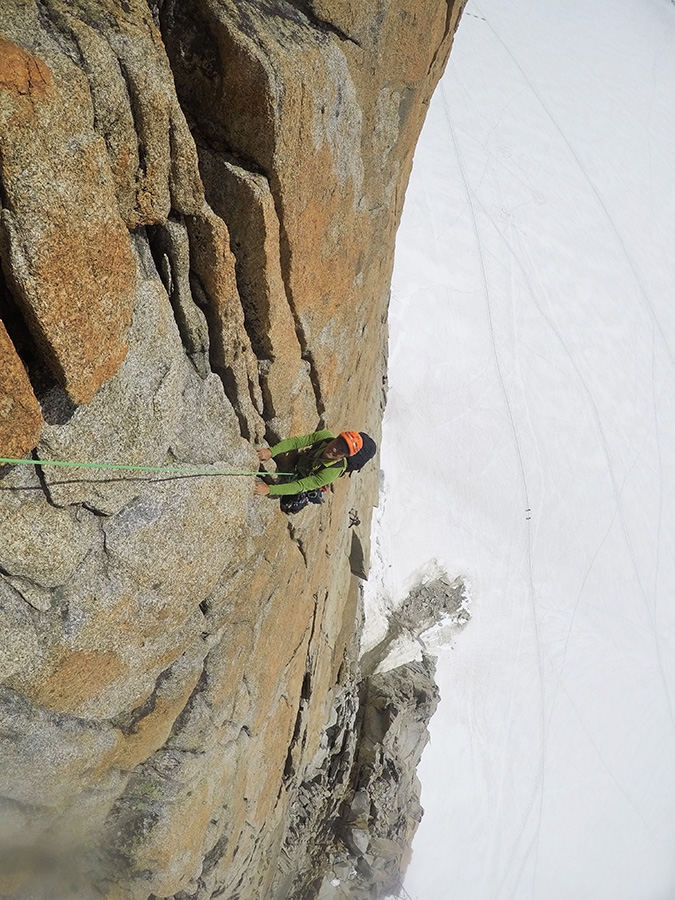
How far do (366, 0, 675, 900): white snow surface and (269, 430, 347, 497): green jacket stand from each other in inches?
333

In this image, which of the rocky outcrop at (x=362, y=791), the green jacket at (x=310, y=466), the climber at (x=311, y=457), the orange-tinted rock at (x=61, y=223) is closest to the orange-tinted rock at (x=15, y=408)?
the orange-tinted rock at (x=61, y=223)

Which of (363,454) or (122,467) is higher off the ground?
(363,454)

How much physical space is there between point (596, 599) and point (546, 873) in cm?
761

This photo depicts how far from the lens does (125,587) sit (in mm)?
5176

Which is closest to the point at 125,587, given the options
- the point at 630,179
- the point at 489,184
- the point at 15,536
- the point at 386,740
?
the point at 15,536

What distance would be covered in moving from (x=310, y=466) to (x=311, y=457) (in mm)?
104

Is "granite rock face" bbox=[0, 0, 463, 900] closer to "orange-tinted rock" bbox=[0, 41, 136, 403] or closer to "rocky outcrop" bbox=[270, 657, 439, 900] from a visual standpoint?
"orange-tinted rock" bbox=[0, 41, 136, 403]

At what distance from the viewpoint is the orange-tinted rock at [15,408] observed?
141 inches

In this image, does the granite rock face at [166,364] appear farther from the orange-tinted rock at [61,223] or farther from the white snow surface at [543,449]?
the white snow surface at [543,449]

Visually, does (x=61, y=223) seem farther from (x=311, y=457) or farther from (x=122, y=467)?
(x=311, y=457)

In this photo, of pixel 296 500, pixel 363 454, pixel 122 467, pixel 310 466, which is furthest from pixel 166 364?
pixel 296 500

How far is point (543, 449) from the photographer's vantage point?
19.9 meters

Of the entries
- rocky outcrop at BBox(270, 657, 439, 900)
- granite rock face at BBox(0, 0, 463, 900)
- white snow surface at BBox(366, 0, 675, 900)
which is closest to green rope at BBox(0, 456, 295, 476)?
granite rock face at BBox(0, 0, 463, 900)

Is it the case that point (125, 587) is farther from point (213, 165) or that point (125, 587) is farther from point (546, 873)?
point (546, 873)
